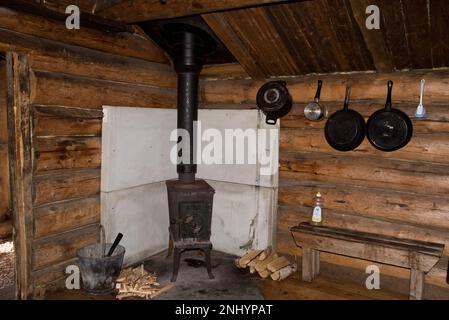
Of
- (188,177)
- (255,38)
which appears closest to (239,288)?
(188,177)

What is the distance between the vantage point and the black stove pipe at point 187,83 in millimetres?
4828

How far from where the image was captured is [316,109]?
193 inches

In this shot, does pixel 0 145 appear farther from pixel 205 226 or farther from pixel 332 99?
pixel 332 99

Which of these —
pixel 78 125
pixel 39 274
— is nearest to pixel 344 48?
pixel 78 125

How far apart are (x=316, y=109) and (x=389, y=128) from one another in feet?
2.98

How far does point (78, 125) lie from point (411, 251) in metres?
4.04

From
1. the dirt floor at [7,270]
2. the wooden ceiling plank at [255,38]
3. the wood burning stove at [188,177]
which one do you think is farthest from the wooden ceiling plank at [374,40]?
the dirt floor at [7,270]

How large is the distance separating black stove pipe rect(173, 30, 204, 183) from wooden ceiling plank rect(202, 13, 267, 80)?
0.35m

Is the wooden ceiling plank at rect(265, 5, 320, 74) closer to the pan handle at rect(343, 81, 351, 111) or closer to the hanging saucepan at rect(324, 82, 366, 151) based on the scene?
the pan handle at rect(343, 81, 351, 111)

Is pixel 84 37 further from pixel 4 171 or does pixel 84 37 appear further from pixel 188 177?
pixel 188 177

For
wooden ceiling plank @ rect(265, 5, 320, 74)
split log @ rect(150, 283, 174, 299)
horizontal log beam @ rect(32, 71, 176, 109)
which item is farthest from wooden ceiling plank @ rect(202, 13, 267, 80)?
split log @ rect(150, 283, 174, 299)

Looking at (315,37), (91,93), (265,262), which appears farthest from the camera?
(265,262)

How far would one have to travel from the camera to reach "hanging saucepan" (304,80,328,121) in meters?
4.88

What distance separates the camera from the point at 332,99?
16.1 feet
